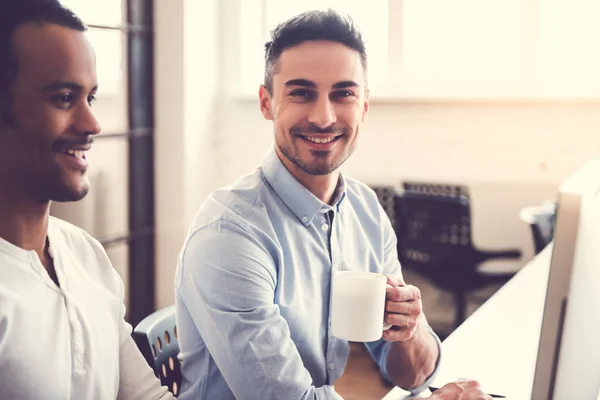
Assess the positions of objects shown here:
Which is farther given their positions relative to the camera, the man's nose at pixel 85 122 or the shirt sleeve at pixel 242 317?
the shirt sleeve at pixel 242 317

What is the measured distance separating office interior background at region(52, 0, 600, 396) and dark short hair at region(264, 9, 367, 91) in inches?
82.9

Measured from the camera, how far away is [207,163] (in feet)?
12.8

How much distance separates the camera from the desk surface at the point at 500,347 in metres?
Result: 1.30

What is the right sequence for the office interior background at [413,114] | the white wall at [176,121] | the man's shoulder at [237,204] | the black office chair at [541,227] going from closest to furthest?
the man's shoulder at [237,204] → the black office chair at [541,227] → the office interior background at [413,114] → the white wall at [176,121]

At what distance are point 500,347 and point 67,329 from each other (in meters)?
0.95

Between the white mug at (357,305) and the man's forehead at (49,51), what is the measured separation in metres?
0.49

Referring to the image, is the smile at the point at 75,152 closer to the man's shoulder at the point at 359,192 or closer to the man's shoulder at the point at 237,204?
the man's shoulder at the point at 237,204

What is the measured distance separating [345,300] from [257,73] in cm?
311

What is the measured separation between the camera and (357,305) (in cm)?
107

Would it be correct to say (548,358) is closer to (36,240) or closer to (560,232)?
(560,232)

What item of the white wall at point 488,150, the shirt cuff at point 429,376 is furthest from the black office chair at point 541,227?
Result: the shirt cuff at point 429,376

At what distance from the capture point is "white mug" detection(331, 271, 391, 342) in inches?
42.0

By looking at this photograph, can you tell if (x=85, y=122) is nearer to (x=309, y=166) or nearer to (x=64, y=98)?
(x=64, y=98)

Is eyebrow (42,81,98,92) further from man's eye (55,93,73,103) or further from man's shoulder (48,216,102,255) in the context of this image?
man's shoulder (48,216,102,255)
